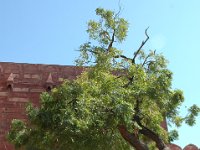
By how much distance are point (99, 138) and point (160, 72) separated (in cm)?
180

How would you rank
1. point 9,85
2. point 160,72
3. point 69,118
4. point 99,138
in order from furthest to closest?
1. point 9,85
2. point 160,72
3. point 99,138
4. point 69,118

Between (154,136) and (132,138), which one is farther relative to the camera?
(154,136)

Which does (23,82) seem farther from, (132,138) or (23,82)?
(132,138)

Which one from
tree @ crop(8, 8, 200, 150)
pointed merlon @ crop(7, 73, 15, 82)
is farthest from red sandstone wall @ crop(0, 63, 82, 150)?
tree @ crop(8, 8, 200, 150)


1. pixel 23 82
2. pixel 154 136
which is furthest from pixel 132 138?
pixel 23 82

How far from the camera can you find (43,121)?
300 inches

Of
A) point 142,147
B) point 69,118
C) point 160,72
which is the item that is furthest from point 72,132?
point 160,72

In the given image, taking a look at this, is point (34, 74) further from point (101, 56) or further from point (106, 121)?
point (106, 121)

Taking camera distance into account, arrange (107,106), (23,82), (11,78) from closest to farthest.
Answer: (107,106), (11,78), (23,82)

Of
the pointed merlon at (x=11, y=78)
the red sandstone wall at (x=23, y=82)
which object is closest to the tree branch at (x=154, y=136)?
the red sandstone wall at (x=23, y=82)

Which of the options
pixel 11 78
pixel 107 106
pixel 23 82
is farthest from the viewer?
pixel 23 82

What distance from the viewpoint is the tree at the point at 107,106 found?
752 cm

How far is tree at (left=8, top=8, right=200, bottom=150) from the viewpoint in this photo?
752cm

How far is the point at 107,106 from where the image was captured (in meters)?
7.67
